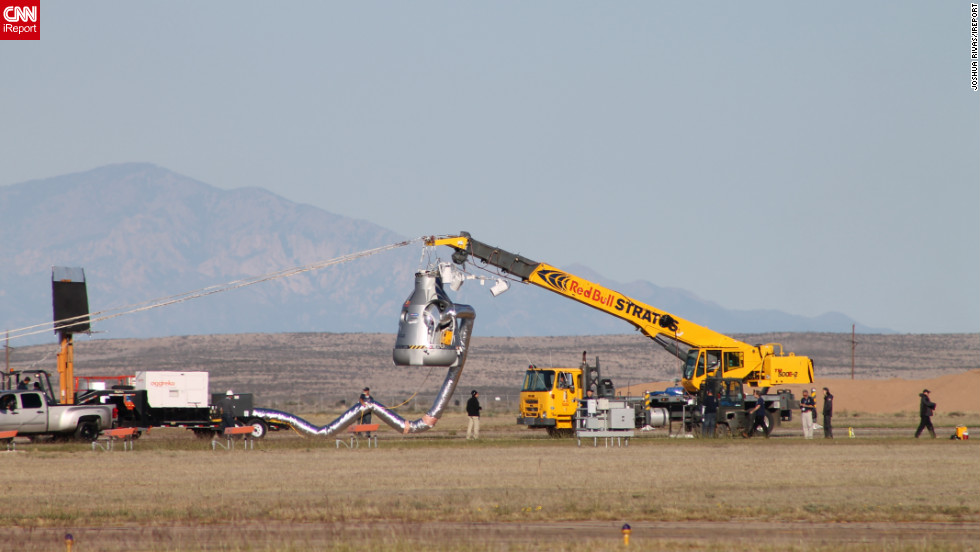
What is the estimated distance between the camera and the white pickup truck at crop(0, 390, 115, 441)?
39.6 m

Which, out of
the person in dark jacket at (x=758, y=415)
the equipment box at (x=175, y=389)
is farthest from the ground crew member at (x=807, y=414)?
the equipment box at (x=175, y=389)

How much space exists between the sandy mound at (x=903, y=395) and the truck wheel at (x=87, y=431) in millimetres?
39017

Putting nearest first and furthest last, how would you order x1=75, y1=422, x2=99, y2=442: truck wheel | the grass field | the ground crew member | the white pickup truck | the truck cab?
the grass field → the white pickup truck → x1=75, y1=422, x2=99, y2=442: truck wheel → the ground crew member → the truck cab

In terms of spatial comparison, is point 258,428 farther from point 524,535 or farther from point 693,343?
point 524,535

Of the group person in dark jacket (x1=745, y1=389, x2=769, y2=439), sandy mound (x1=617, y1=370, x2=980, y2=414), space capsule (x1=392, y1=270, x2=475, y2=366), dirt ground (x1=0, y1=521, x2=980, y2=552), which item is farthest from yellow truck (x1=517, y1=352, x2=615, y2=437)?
sandy mound (x1=617, y1=370, x2=980, y2=414)

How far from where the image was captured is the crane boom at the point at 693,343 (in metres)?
44.2

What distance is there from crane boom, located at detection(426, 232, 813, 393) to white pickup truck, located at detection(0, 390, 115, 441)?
14206mm

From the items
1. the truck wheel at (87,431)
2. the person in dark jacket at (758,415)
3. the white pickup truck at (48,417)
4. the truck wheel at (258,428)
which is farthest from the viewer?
the truck wheel at (258,428)

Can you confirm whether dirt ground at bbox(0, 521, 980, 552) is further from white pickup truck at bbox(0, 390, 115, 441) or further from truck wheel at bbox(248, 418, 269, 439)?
truck wheel at bbox(248, 418, 269, 439)

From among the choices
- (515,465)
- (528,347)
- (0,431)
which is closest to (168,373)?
(0,431)

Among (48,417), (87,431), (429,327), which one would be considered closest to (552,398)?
(429,327)

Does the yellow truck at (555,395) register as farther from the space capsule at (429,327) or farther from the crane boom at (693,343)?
the space capsule at (429,327)

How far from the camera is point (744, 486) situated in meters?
25.3

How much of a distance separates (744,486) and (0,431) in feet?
79.8
